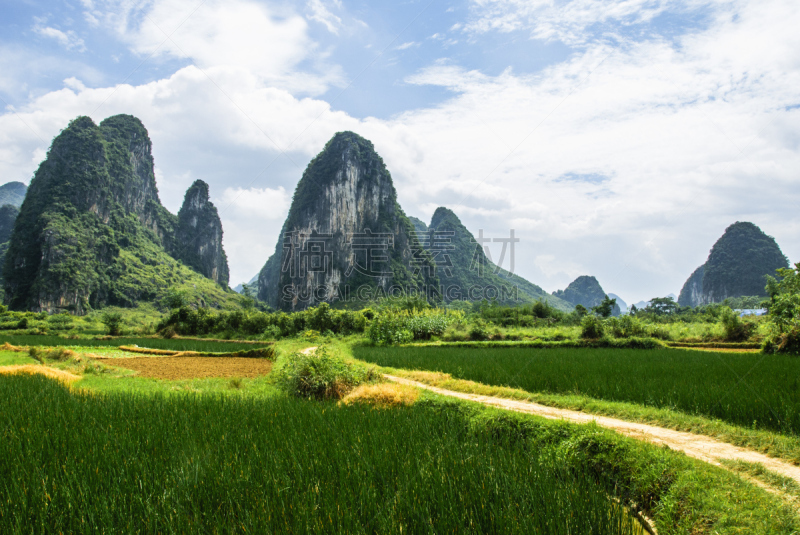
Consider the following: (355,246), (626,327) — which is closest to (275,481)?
(626,327)

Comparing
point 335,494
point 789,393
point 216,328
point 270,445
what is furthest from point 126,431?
point 216,328

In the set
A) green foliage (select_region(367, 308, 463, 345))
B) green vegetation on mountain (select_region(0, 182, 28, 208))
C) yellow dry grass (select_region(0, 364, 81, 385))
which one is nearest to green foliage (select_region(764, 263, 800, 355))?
green foliage (select_region(367, 308, 463, 345))

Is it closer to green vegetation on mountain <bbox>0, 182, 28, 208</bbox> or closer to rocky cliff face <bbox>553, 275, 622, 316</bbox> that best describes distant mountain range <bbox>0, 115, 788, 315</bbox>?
rocky cliff face <bbox>553, 275, 622, 316</bbox>

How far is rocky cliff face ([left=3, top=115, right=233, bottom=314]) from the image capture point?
50.6m

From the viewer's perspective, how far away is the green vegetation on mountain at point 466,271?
3051 inches

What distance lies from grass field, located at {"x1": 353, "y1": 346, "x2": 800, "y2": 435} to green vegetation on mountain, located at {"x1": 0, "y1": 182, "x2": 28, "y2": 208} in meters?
144

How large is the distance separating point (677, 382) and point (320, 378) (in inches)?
225

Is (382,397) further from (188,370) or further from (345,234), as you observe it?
(345,234)

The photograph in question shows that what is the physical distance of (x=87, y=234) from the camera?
57438 millimetres

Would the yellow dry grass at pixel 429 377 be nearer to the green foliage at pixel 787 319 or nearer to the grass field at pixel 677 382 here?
the grass field at pixel 677 382

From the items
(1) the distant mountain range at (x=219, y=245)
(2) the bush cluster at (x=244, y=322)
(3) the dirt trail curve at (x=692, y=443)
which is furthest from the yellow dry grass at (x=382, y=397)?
(1) the distant mountain range at (x=219, y=245)

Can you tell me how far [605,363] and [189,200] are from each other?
98449 millimetres

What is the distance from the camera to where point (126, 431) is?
3568mm

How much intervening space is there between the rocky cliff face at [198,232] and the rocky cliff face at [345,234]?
2462 centimetres
